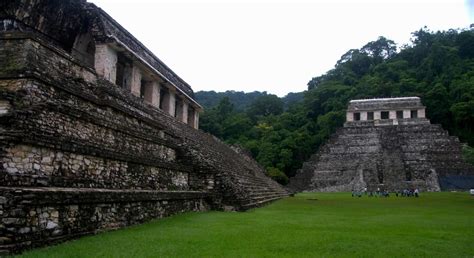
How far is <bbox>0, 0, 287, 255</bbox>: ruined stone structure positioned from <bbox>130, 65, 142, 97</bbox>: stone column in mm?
1491

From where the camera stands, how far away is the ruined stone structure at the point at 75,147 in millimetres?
5078

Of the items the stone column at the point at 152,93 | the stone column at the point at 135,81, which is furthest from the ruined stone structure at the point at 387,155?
the stone column at the point at 135,81

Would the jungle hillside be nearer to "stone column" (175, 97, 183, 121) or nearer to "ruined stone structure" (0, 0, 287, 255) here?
"stone column" (175, 97, 183, 121)

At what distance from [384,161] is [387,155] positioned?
1113mm

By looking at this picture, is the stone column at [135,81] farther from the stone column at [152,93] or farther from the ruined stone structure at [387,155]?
the ruined stone structure at [387,155]

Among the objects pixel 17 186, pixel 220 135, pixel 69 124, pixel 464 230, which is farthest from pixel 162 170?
pixel 220 135

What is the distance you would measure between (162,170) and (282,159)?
25.8 meters

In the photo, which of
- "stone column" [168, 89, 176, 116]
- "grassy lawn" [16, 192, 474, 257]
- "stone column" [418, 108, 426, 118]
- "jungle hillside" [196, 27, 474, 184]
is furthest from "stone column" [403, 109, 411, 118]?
"grassy lawn" [16, 192, 474, 257]

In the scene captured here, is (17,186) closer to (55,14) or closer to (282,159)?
(55,14)

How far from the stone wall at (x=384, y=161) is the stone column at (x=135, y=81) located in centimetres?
1811

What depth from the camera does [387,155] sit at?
3191cm

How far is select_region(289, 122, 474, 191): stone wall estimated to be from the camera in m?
28.0

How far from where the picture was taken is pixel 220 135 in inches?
1752

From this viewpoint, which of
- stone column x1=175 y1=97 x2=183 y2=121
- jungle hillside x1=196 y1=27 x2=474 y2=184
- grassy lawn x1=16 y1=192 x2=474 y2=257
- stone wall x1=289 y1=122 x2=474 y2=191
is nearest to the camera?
grassy lawn x1=16 y1=192 x2=474 y2=257
